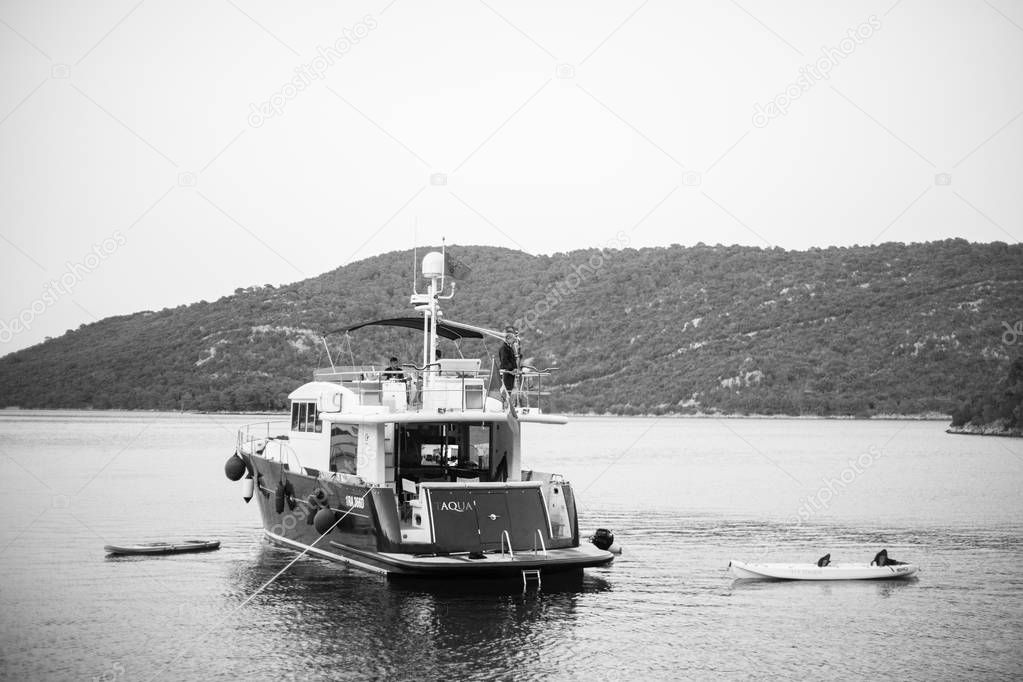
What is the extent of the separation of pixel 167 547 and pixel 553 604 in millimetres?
10166

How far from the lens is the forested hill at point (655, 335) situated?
323ft

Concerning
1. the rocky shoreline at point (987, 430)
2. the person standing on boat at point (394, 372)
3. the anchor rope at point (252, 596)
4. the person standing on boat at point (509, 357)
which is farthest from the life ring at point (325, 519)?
the rocky shoreline at point (987, 430)

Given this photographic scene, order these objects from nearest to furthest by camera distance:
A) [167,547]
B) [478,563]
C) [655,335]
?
[478,563] → [167,547] → [655,335]

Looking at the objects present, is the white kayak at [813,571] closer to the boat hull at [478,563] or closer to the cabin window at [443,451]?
the boat hull at [478,563]

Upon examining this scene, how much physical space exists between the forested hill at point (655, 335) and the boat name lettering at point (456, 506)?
229ft

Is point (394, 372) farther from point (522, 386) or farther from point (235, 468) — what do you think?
point (235, 468)

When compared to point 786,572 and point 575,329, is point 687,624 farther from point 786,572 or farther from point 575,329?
point 575,329

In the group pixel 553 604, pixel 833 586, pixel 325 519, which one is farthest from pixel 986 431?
pixel 325 519

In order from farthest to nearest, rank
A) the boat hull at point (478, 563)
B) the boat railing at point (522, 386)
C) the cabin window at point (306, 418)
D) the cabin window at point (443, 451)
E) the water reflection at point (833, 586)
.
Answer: the cabin window at point (306, 418) < the cabin window at point (443, 451) < the water reflection at point (833, 586) < the boat railing at point (522, 386) < the boat hull at point (478, 563)

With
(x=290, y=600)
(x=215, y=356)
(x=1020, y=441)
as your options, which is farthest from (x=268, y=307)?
(x=290, y=600)

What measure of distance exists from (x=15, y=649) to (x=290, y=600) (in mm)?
4589

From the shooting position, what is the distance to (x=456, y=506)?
58.6 ft

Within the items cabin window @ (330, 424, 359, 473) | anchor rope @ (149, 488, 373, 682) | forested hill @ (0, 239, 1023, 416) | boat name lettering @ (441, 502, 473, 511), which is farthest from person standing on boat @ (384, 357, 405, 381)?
Answer: forested hill @ (0, 239, 1023, 416)

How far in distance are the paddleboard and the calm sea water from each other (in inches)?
14.9
